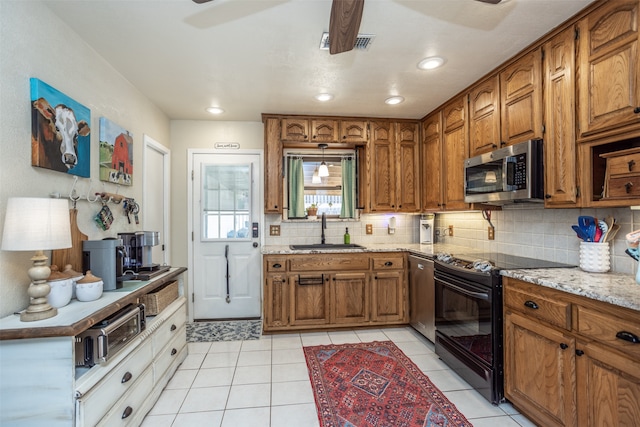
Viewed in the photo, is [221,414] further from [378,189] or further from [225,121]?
[225,121]

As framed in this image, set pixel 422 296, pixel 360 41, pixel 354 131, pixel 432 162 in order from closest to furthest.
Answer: pixel 360 41, pixel 422 296, pixel 432 162, pixel 354 131

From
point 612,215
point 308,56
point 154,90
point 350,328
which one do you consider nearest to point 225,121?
point 154,90

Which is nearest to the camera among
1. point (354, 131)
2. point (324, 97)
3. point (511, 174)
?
point (511, 174)

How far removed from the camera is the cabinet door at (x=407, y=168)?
12.2ft

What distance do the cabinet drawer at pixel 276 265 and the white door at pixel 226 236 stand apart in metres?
0.63

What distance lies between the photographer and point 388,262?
134 inches

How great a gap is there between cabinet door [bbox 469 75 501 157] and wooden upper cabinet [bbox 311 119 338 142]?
145cm

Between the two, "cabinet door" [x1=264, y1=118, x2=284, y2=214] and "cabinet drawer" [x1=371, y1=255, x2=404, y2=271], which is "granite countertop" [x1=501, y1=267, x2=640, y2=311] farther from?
"cabinet door" [x1=264, y1=118, x2=284, y2=214]

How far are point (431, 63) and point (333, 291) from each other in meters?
2.34

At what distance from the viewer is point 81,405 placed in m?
1.31

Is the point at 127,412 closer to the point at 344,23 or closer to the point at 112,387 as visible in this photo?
the point at 112,387

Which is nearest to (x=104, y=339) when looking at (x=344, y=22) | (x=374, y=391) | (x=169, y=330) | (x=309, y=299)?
(x=169, y=330)

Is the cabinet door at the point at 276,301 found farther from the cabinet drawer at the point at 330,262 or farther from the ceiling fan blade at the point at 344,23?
the ceiling fan blade at the point at 344,23

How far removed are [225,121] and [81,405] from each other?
3.19m
